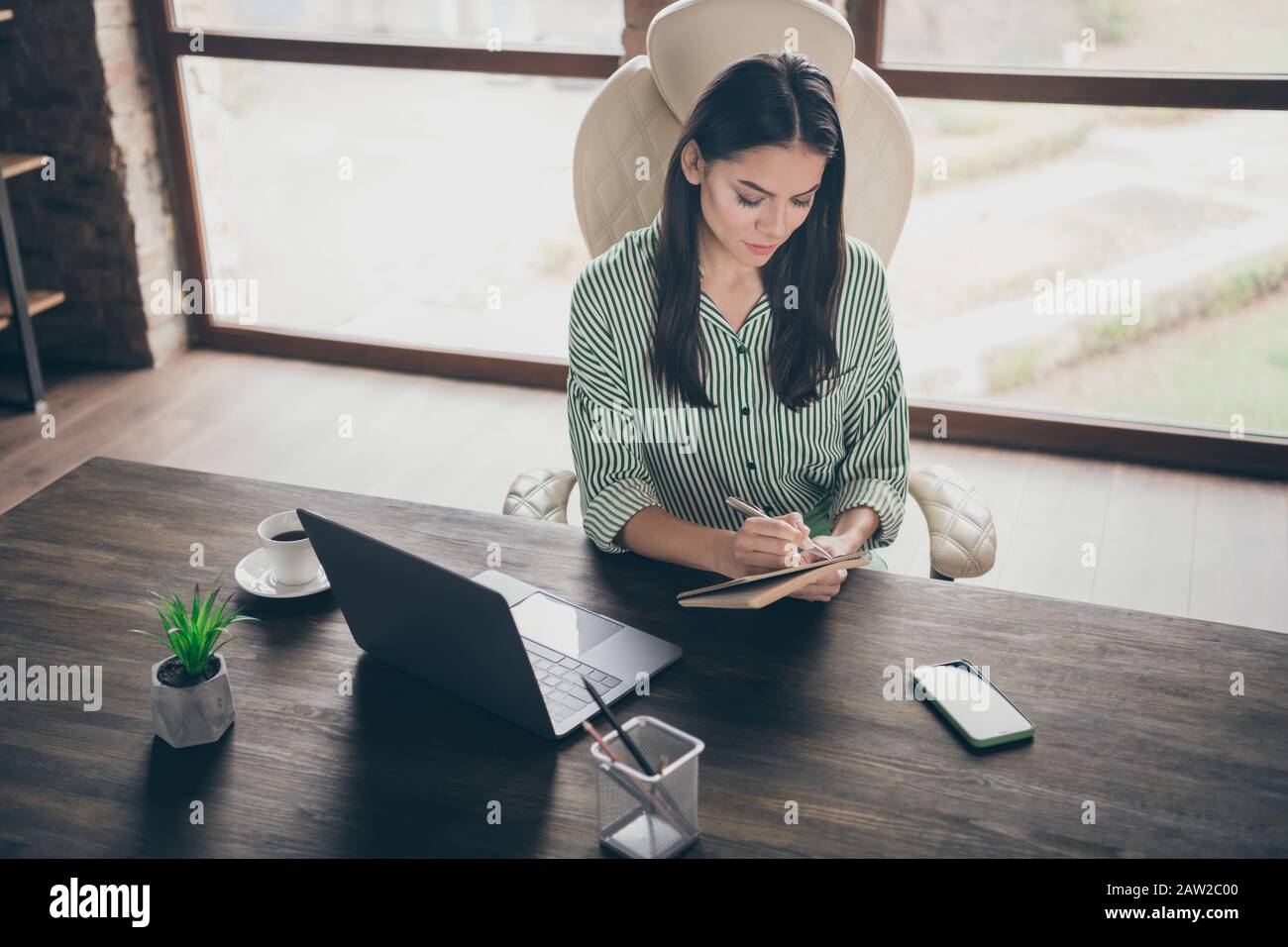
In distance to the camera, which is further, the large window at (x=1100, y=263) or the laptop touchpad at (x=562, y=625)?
the large window at (x=1100, y=263)

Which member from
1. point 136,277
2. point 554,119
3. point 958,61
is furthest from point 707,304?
point 136,277

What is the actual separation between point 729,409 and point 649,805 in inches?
30.5

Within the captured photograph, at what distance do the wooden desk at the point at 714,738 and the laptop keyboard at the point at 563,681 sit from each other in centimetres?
4

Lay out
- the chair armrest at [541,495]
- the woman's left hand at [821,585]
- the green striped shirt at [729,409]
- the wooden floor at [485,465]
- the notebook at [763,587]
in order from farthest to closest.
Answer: the wooden floor at [485,465] < the chair armrest at [541,495] < the green striped shirt at [729,409] < the woman's left hand at [821,585] < the notebook at [763,587]

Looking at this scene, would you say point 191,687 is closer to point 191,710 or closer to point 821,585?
point 191,710

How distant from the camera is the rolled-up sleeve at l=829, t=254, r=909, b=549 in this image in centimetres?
176

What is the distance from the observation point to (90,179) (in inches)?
150

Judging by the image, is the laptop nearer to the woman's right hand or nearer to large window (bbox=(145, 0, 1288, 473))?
the woman's right hand

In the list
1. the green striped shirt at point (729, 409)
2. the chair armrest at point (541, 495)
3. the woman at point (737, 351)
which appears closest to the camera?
the woman at point (737, 351)

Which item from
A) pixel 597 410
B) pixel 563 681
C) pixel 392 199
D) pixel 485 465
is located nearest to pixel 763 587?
pixel 563 681

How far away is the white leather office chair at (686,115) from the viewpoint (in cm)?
186

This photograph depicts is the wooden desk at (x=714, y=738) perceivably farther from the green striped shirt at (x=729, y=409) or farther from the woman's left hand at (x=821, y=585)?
the green striped shirt at (x=729, y=409)

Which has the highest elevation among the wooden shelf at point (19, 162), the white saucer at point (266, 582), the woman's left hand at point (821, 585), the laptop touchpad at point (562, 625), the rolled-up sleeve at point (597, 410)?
the wooden shelf at point (19, 162)

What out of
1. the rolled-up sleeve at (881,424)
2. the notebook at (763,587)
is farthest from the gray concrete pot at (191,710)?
the rolled-up sleeve at (881,424)
